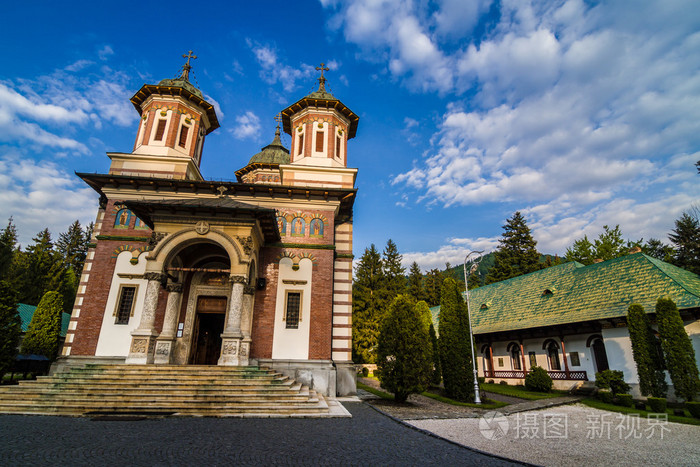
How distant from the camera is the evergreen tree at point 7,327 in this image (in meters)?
16.6

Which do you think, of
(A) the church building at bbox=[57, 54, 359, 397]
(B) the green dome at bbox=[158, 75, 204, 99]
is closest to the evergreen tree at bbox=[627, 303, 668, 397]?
(A) the church building at bbox=[57, 54, 359, 397]

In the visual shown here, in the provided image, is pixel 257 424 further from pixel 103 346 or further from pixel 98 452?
pixel 103 346

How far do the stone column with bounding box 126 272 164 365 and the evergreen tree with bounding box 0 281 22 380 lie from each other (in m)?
8.72

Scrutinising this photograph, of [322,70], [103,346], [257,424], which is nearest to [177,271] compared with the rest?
[103,346]

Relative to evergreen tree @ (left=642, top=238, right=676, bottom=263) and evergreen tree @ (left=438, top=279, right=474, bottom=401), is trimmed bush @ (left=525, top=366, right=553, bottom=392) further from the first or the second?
evergreen tree @ (left=642, top=238, right=676, bottom=263)

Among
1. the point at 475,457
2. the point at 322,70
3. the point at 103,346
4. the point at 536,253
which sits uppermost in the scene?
the point at 322,70

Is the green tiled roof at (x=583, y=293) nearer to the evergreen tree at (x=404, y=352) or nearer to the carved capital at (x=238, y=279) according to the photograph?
the evergreen tree at (x=404, y=352)

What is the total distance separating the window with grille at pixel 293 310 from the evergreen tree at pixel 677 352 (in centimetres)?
1721

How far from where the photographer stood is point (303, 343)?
15969 mm

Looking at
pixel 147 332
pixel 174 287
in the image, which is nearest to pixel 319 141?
pixel 174 287

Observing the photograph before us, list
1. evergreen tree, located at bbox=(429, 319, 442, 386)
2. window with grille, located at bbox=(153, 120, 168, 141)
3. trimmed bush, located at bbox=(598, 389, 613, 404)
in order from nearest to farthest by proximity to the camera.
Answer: trimmed bush, located at bbox=(598, 389, 613, 404), window with grille, located at bbox=(153, 120, 168, 141), evergreen tree, located at bbox=(429, 319, 442, 386)

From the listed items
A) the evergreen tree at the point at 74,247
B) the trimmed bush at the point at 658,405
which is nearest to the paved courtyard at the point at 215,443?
the trimmed bush at the point at 658,405

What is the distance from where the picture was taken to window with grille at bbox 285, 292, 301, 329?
16.3 meters

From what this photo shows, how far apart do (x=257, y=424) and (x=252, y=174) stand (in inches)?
958
